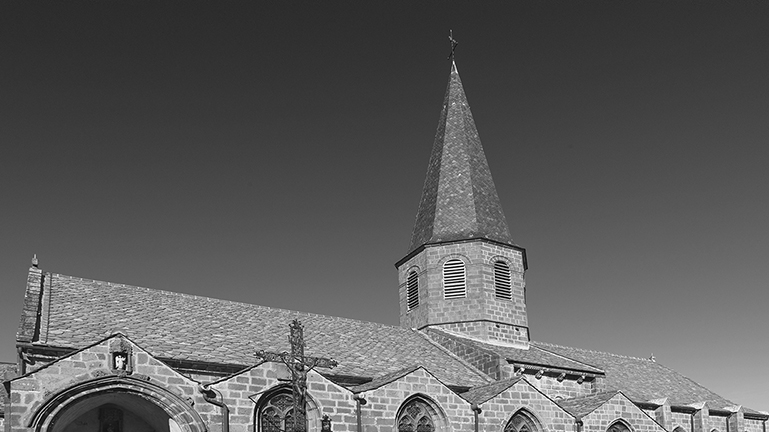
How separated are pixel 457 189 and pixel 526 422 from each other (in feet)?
43.4

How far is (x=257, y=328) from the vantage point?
27.5 meters

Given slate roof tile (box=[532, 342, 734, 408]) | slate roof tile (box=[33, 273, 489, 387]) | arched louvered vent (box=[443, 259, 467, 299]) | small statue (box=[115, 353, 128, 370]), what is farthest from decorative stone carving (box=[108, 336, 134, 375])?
slate roof tile (box=[532, 342, 734, 408])

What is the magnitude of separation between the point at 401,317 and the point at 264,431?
15539mm

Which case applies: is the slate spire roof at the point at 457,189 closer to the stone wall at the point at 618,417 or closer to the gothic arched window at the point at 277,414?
the stone wall at the point at 618,417

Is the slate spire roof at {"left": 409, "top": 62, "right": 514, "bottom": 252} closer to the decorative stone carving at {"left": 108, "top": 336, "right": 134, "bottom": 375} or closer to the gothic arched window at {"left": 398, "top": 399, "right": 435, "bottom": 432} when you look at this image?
the gothic arched window at {"left": 398, "top": 399, "right": 435, "bottom": 432}

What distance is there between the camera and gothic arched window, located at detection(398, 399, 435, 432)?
24.0 m

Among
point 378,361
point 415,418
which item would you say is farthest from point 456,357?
point 415,418

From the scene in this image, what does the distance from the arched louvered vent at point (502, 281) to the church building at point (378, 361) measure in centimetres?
11

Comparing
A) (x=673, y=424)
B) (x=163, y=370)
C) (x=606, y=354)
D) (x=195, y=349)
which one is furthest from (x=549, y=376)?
(x=163, y=370)

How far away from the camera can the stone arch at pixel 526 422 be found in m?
26.0

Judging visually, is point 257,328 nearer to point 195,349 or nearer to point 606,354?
point 195,349

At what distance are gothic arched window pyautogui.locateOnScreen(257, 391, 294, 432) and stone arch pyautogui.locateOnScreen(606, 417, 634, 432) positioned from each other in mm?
12323

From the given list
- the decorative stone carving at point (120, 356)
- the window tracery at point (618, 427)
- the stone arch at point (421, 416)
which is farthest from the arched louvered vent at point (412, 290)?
the decorative stone carving at point (120, 356)

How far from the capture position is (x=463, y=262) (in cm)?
3406
